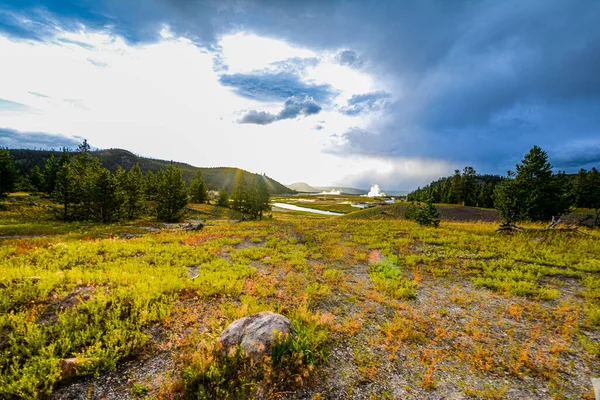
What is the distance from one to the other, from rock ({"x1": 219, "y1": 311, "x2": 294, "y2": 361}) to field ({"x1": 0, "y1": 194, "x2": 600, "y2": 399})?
0.28 meters

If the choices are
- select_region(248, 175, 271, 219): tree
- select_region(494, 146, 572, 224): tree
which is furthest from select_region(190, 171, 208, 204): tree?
select_region(494, 146, 572, 224): tree

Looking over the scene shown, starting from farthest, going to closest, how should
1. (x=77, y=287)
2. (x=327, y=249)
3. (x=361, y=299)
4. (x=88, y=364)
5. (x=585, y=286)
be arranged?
(x=327, y=249)
(x=585, y=286)
(x=361, y=299)
(x=77, y=287)
(x=88, y=364)

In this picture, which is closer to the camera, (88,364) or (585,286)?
(88,364)

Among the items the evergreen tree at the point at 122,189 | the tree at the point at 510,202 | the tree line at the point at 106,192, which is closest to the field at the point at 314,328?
the tree at the point at 510,202

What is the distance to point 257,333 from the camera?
6.22m

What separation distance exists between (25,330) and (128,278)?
3780mm

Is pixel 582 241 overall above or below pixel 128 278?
above

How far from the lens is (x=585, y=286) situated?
35.5ft

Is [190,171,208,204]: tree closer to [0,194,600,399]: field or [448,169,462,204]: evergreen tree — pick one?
[0,194,600,399]: field

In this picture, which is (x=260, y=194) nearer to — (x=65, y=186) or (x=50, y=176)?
(x=65, y=186)

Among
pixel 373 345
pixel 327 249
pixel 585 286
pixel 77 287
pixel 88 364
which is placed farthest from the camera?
pixel 327 249

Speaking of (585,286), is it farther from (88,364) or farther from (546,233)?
(88,364)

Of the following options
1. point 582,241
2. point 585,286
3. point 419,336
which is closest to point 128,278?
point 419,336

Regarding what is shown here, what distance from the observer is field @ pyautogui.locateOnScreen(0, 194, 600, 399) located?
5270 mm
